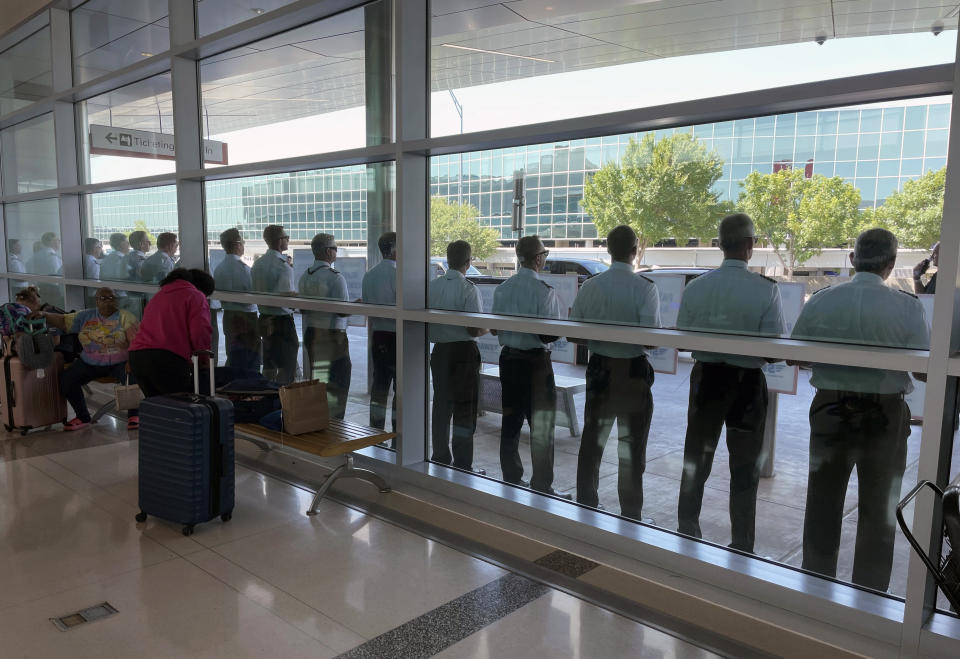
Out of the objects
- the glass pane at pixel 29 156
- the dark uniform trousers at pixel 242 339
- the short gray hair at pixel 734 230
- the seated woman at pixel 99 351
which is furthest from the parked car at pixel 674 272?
the glass pane at pixel 29 156

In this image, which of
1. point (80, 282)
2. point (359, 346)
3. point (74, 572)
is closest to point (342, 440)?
point (359, 346)

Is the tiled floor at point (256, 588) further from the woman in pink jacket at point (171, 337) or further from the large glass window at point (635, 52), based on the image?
the large glass window at point (635, 52)

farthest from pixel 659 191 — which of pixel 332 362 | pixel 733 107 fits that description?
pixel 332 362

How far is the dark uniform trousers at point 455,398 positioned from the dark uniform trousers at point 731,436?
4.49ft

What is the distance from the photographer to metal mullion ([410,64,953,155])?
236 centimetres

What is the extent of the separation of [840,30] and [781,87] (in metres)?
0.30

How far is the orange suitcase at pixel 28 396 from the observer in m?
5.38

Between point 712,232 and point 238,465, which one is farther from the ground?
point 712,232

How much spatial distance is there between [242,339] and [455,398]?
2.25 metres

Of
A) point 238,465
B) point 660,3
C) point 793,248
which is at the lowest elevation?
point 238,465

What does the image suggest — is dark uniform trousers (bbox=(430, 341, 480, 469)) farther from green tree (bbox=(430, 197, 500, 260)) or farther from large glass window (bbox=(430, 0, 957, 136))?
large glass window (bbox=(430, 0, 957, 136))

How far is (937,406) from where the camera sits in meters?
2.31

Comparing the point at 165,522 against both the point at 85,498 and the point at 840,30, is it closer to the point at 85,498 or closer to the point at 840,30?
the point at 85,498

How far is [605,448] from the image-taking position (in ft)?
11.9
